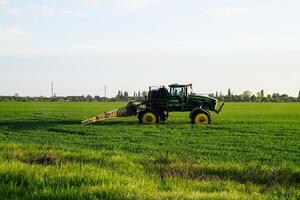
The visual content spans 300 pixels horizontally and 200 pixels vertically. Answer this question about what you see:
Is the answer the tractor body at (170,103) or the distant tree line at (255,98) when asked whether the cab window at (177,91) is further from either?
the distant tree line at (255,98)

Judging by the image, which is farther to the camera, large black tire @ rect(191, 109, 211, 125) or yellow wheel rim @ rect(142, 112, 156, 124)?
yellow wheel rim @ rect(142, 112, 156, 124)

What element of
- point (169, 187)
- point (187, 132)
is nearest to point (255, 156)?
point (169, 187)

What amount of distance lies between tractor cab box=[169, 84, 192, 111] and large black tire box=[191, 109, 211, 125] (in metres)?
1.10

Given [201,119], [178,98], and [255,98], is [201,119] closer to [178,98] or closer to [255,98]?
[178,98]

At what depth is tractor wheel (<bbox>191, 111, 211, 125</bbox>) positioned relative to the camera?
30406 mm

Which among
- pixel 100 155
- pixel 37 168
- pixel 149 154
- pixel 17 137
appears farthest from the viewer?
A: pixel 17 137

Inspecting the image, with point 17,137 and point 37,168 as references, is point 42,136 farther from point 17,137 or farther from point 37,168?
point 37,168

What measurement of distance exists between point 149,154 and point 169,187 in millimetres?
7035

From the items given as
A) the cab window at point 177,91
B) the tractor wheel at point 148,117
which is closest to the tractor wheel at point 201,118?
the cab window at point 177,91

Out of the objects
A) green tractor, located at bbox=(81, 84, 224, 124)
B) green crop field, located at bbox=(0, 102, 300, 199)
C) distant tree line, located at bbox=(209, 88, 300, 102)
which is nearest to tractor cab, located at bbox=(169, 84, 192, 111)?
green tractor, located at bbox=(81, 84, 224, 124)

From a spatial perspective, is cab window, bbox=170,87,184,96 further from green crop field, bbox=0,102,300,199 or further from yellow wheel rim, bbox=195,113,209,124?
green crop field, bbox=0,102,300,199

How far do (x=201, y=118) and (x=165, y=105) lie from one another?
2390mm

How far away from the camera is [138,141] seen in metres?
21.6

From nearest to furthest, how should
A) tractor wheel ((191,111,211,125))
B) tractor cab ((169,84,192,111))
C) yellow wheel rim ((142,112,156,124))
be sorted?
tractor wheel ((191,111,211,125))
yellow wheel rim ((142,112,156,124))
tractor cab ((169,84,192,111))
